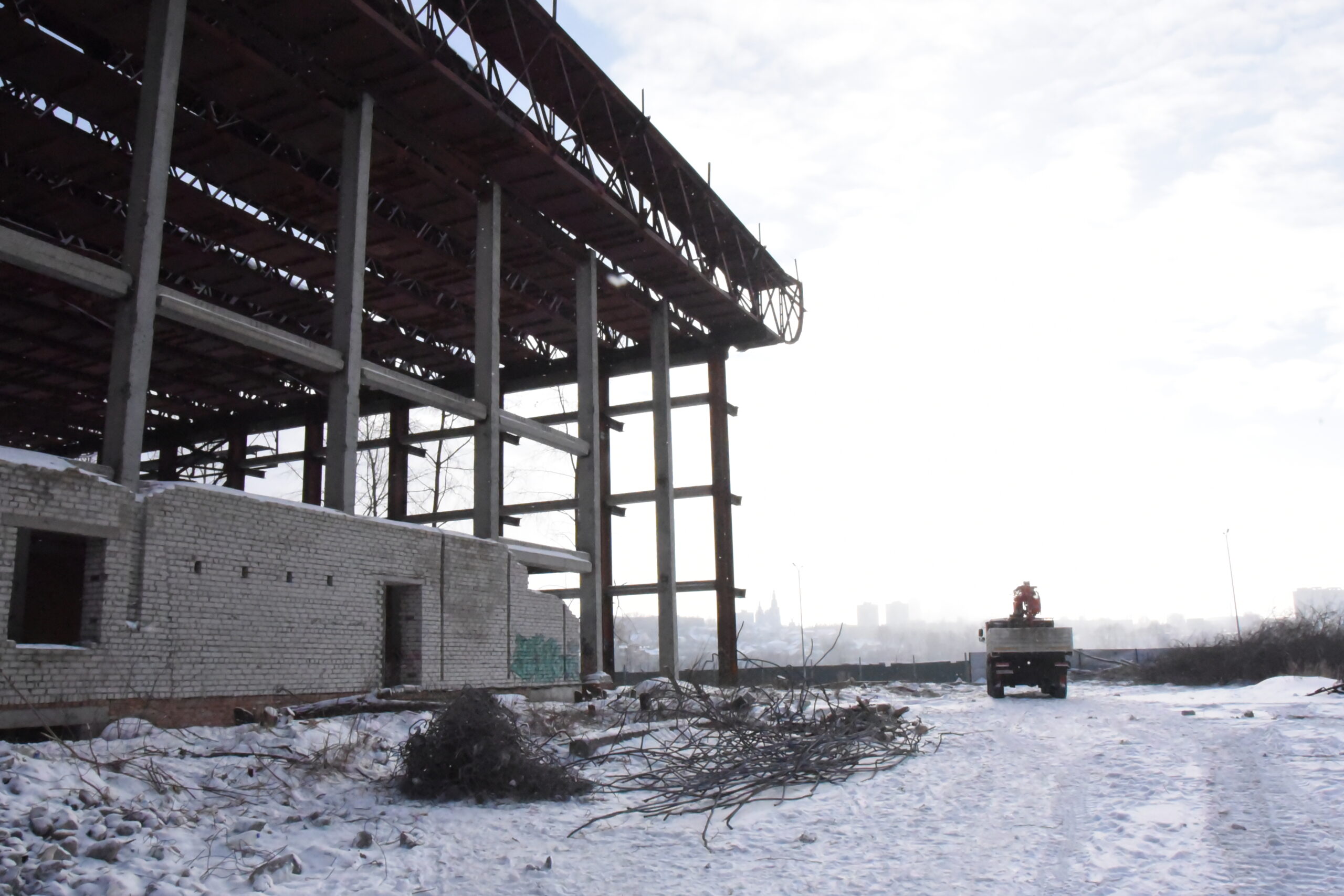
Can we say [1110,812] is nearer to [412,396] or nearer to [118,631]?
[118,631]

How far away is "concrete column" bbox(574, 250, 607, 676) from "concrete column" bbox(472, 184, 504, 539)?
118 inches

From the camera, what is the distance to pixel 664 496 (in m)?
23.0

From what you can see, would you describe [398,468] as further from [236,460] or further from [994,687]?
[994,687]

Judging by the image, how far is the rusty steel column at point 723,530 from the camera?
933 inches

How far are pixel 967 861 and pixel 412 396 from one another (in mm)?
11151

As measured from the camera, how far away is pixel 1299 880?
5188 millimetres

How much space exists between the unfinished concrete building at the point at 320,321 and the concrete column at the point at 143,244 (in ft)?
0.12

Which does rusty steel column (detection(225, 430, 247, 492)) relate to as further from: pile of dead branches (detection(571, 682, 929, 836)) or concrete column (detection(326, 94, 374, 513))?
pile of dead branches (detection(571, 682, 929, 836))

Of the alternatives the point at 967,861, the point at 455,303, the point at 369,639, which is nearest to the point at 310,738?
the point at 369,639

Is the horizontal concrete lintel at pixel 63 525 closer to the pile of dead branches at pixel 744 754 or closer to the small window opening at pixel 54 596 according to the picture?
the small window opening at pixel 54 596

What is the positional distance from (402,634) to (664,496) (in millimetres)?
10029

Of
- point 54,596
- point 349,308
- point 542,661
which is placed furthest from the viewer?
point 542,661

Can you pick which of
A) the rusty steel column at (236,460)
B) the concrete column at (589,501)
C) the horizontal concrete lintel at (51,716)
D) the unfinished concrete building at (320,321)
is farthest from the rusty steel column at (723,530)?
the horizontal concrete lintel at (51,716)

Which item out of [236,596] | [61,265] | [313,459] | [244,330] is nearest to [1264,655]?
[313,459]
